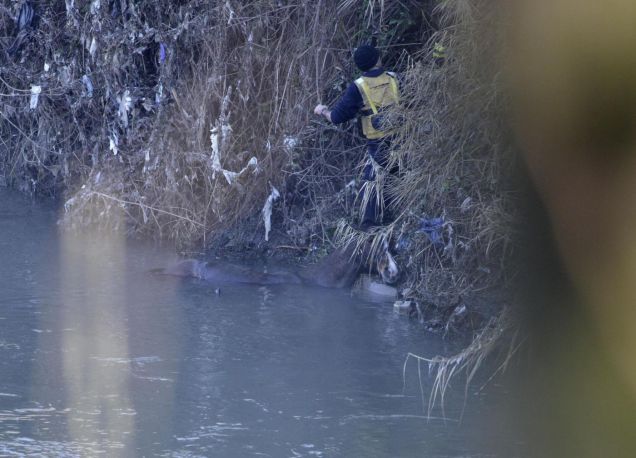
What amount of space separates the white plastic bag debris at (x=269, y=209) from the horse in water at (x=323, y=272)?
958mm

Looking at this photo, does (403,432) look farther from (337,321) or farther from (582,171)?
(337,321)

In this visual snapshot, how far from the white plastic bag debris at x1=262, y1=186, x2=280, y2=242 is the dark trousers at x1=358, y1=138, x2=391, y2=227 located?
1.10 meters

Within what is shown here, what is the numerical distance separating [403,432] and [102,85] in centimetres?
677

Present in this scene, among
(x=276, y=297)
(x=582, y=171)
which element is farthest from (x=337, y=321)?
(x=582, y=171)

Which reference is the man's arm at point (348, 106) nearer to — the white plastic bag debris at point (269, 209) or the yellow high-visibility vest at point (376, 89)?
the yellow high-visibility vest at point (376, 89)

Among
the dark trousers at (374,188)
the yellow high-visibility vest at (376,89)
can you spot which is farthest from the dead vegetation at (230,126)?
the yellow high-visibility vest at (376,89)

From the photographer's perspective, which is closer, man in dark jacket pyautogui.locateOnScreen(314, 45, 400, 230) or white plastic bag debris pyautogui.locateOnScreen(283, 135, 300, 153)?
man in dark jacket pyautogui.locateOnScreen(314, 45, 400, 230)

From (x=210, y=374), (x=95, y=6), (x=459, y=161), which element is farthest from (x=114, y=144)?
(x=459, y=161)

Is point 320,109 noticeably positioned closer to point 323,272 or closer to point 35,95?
point 323,272

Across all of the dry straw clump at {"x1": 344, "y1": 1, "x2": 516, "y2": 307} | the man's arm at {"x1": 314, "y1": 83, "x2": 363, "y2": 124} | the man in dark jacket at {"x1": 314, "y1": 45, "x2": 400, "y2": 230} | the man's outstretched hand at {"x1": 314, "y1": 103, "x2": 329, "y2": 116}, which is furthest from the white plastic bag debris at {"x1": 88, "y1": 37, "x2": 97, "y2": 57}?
the dry straw clump at {"x1": 344, "y1": 1, "x2": 516, "y2": 307}

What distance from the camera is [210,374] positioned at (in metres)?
5.75

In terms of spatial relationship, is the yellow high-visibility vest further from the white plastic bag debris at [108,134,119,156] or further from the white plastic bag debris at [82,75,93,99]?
the white plastic bag debris at [82,75,93,99]

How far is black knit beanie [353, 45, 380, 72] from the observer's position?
7918 millimetres

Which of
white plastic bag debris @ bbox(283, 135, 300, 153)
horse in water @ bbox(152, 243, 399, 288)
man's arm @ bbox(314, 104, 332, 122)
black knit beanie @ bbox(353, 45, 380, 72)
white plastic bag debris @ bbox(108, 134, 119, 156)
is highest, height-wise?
black knit beanie @ bbox(353, 45, 380, 72)
